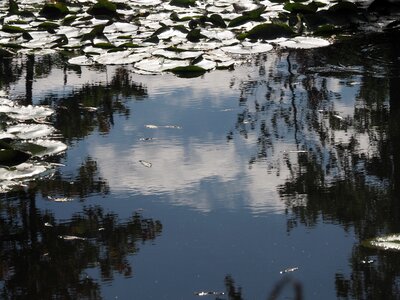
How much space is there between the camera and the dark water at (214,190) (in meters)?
2.26

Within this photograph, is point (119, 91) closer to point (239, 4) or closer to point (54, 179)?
point (54, 179)

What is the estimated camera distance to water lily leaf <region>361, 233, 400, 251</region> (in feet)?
7.81

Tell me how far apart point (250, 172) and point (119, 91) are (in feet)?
4.89

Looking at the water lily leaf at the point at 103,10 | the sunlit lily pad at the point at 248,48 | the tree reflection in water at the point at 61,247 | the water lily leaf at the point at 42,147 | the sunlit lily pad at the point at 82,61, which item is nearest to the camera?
the tree reflection in water at the point at 61,247

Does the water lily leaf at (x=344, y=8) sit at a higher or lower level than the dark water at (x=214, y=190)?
higher

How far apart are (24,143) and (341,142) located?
1.36 m

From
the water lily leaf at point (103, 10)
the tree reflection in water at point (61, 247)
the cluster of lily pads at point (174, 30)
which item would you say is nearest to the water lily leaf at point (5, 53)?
the cluster of lily pads at point (174, 30)

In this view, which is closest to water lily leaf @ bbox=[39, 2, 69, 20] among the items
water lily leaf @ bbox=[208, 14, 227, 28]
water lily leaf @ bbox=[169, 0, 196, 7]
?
water lily leaf @ bbox=[169, 0, 196, 7]

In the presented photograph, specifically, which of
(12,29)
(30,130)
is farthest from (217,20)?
(30,130)

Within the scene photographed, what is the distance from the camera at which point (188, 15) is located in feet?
21.0

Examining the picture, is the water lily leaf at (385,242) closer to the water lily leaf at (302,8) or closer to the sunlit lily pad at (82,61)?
the sunlit lily pad at (82,61)

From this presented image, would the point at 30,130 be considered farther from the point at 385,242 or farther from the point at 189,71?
the point at 385,242

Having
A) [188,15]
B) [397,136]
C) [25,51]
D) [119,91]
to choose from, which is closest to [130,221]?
[397,136]

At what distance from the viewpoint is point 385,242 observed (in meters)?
2.42
